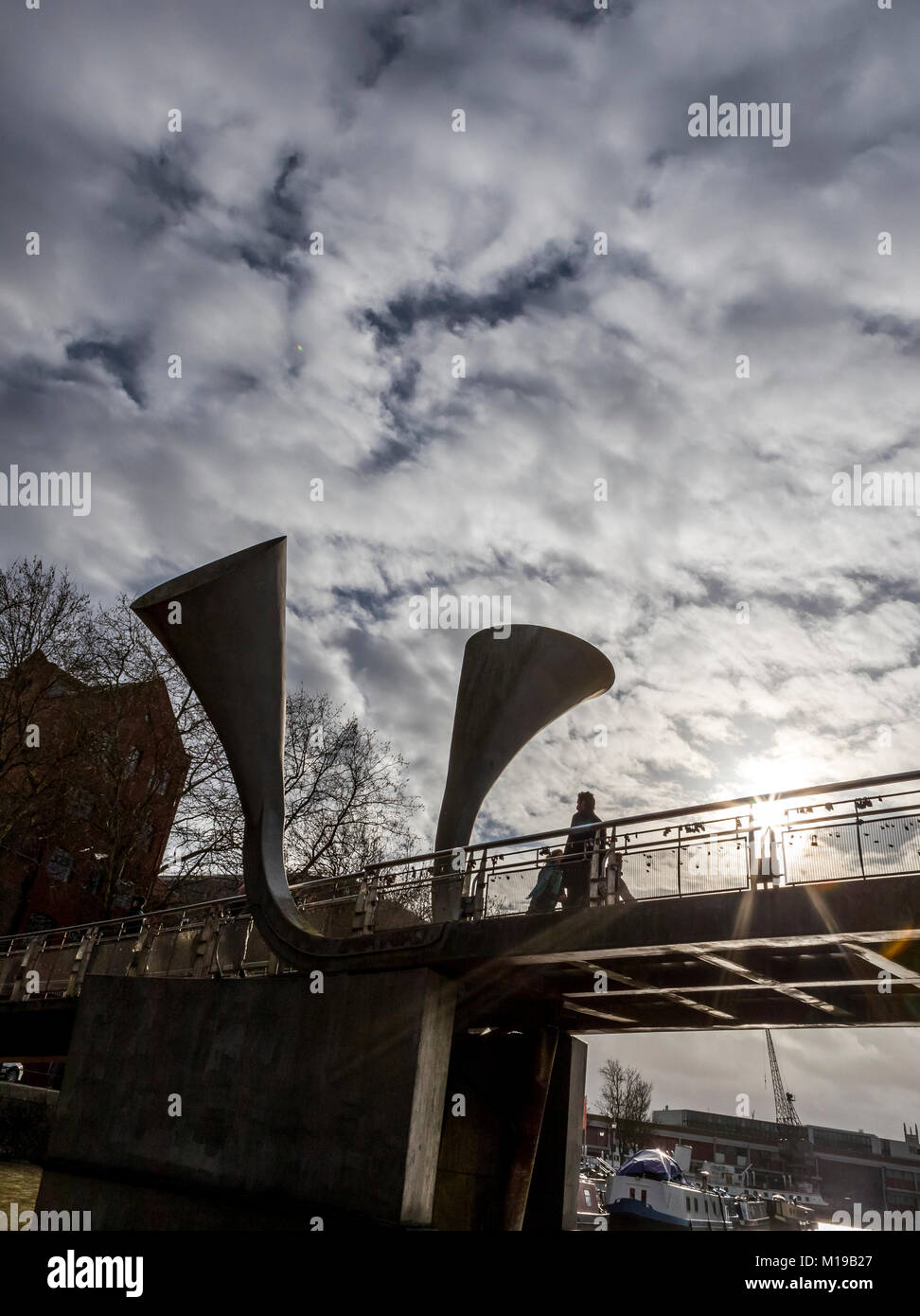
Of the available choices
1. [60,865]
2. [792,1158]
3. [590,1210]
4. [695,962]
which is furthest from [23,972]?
[792,1158]

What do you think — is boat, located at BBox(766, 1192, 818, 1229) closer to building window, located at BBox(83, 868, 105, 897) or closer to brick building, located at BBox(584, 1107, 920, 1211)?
building window, located at BBox(83, 868, 105, 897)

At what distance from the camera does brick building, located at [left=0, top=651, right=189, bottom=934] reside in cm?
2802

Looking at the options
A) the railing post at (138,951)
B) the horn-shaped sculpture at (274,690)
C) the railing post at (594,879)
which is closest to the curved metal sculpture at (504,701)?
the horn-shaped sculpture at (274,690)

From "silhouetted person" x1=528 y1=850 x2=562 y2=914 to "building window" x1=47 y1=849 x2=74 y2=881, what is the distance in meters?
31.0

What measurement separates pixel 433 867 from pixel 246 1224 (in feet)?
16.4

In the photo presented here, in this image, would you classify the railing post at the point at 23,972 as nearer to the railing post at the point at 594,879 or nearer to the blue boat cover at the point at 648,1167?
the railing post at the point at 594,879

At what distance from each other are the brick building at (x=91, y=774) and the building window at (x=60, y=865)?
1834 millimetres

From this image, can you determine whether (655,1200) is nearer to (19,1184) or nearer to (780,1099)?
(19,1184)

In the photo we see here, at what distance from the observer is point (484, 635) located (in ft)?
53.8

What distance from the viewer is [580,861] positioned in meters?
11.3

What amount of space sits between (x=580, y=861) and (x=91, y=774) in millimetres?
23575
